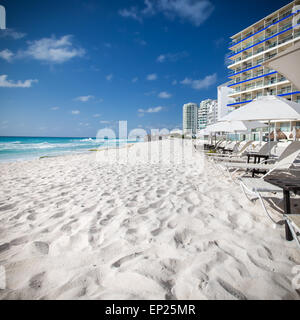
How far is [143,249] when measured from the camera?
1.78 m

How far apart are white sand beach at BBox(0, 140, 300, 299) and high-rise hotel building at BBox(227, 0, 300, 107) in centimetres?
3046

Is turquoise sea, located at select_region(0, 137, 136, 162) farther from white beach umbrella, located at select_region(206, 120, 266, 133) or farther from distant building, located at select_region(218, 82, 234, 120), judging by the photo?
distant building, located at select_region(218, 82, 234, 120)

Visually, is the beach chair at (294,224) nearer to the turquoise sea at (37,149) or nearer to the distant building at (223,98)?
the turquoise sea at (37,149)

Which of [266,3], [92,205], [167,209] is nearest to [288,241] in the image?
[167,209]

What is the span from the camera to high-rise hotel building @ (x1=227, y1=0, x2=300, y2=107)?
85.4ft

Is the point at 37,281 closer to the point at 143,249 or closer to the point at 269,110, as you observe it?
the point at 143,249

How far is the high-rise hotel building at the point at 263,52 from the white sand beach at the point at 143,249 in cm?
3046

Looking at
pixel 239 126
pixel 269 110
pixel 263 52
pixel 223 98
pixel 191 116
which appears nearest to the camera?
pixel 269 110

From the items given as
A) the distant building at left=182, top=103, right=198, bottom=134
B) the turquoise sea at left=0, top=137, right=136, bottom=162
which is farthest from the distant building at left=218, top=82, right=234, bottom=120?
the distant building at left=182, top=103, right=198, bottom=134

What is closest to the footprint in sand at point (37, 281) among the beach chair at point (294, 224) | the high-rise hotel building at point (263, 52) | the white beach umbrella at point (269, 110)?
the beach chair at point (294, 224)

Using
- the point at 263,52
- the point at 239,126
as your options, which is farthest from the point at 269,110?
the point at 263,52

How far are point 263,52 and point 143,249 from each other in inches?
1517

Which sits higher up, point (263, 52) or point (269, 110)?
point (263, 52)
